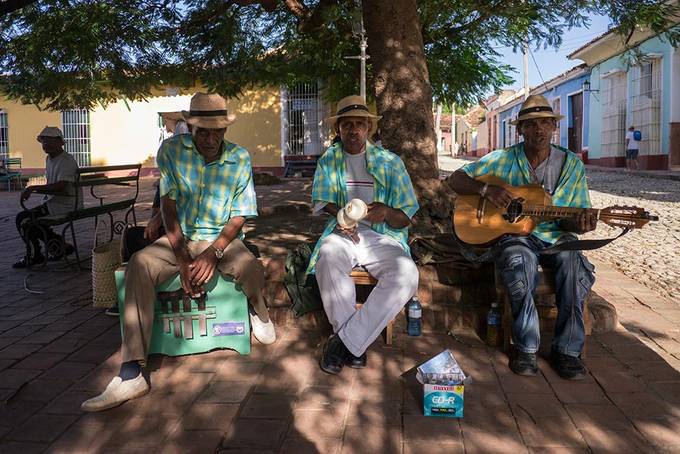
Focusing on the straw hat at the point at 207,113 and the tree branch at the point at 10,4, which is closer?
the straw hat at the point at 207,113

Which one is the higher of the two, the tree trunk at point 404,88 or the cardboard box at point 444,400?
the tree trunk at point 404,88

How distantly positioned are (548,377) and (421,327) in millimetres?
951

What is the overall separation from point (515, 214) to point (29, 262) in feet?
16.1

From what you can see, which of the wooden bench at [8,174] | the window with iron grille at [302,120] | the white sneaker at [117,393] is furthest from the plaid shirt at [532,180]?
the wooden bench at [8,174]

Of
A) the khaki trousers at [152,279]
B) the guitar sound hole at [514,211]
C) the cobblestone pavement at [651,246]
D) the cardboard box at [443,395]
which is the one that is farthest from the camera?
the cobblestone pavement at [651,246]

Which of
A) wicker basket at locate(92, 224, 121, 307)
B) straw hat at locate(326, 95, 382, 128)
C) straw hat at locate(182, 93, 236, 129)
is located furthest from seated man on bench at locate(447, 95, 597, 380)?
wicker basket at locate(92, 224, 121, 307)

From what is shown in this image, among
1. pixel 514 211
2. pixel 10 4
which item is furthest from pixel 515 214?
pixel 10 4

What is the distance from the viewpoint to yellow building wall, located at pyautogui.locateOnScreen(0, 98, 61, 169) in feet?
71.4

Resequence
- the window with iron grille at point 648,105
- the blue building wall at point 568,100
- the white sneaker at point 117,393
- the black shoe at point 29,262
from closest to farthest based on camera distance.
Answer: the white sneaker at point 117,393 → the black shoe at point 29,262 → the window with iron grille at point 648,105 → the blue building wall at point 568,100

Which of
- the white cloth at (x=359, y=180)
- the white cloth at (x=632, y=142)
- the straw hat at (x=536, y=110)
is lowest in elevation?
the white cloth at (x=359, y=180)

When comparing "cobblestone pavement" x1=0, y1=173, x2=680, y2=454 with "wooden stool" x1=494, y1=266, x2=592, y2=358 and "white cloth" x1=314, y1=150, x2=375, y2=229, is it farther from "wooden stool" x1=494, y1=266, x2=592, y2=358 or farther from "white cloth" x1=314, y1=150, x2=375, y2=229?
"white cloth" x1=314, y1=150, x2=375, y2=229

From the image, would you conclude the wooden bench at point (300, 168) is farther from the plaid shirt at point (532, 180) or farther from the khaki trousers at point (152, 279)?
the khaki trousers at point (152, 279)

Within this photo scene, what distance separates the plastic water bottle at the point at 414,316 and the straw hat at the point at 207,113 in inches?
63.0

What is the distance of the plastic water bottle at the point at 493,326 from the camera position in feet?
12.3
